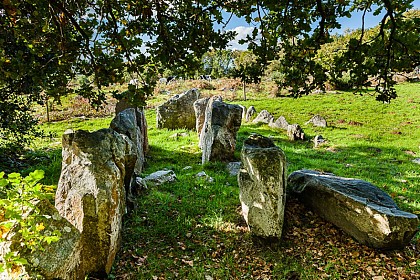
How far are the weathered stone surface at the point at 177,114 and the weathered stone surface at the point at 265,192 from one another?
1255cm

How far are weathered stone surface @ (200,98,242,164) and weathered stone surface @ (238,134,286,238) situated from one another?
16.7 feet

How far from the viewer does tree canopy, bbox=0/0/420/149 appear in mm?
4676

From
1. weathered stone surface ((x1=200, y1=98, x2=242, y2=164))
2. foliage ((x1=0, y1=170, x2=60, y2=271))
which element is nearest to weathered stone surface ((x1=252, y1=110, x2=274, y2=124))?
weathered stone surface ((x1=200, y1=98, x2=242, y2=164))

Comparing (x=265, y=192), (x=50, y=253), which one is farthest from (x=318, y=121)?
(x=50, y=253)

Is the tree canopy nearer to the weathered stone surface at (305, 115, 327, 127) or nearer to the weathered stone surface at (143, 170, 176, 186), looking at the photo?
the weathered stone surface at (143, 170, 176, 186)

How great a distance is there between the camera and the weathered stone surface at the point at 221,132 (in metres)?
11.7

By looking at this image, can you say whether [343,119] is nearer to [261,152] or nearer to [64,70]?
[261,152]

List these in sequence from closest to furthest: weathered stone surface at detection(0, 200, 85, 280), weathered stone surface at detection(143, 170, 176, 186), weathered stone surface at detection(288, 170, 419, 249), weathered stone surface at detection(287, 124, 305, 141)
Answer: weathered stone surface at detection(0, 200, 85, 280) → weathered stone surface at detection(288, 170, 419, 249) → weathered stone surface at detection(143, 170, 176, 186) → weathered stone surface at detection(287, 124, 305, 141)

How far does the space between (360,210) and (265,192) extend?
6.50 feet

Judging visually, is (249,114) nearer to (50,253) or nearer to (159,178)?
(159,178)


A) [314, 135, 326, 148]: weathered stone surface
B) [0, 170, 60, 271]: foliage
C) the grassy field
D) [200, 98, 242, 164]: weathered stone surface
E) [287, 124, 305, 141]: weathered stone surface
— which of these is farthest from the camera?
[287, 124, 305, 141]: weathered stone surface

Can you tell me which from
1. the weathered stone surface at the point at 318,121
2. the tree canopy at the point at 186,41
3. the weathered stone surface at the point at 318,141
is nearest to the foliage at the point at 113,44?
the tree canopy at the point at 186,41

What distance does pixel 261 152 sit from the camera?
255 inches

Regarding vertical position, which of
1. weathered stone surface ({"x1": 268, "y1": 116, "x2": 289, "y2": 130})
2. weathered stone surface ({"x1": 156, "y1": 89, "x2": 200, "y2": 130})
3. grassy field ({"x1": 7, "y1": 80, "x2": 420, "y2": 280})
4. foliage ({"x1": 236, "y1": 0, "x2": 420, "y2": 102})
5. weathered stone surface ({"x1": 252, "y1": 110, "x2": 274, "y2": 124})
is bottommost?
grassy field ({"x1": 7, "y1": 80, "x2": 420, "y2": 280})
